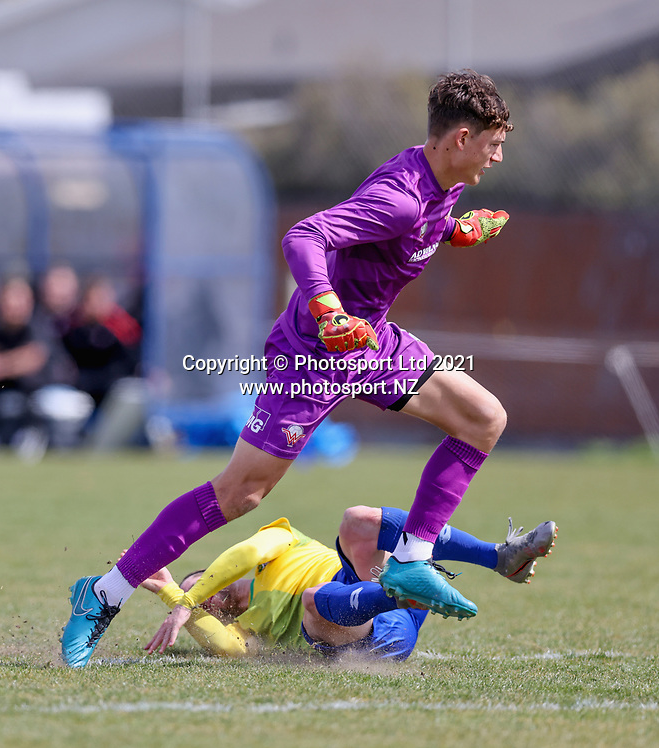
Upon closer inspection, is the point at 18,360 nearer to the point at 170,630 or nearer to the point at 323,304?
the point at 170,630

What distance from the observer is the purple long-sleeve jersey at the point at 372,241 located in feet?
12.8

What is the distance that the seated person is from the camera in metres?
4.11

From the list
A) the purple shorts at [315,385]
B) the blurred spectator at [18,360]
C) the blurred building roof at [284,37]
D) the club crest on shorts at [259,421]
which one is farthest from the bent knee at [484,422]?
the blurred building roof at [284,37]

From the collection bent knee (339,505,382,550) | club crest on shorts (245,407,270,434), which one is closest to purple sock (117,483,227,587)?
club crest on shorts (245,407,270,434)

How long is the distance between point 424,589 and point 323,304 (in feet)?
3.28

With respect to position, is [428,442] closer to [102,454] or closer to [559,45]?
[102,454]

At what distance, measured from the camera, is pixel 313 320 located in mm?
4148

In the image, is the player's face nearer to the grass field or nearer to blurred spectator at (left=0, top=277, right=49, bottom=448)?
the grass field

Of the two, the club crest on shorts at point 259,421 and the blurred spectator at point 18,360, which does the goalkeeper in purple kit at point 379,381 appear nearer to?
the club crest on shorts at point 259,421

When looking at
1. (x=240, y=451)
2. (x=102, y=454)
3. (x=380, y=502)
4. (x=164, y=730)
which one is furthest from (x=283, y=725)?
(x=102, y=454)

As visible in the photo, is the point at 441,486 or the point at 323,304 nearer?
the point at 323,304

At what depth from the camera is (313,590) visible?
4176 millimetres

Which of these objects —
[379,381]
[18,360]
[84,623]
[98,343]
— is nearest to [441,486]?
[379,381]

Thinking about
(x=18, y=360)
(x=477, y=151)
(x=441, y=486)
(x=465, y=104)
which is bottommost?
(x=18, y=360)
